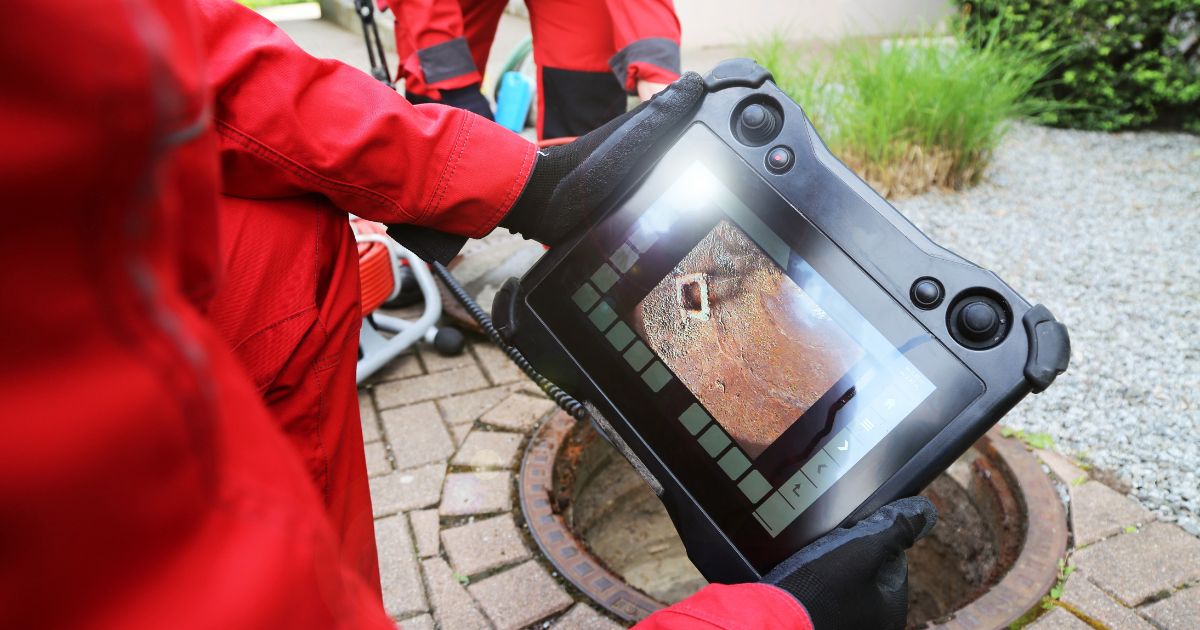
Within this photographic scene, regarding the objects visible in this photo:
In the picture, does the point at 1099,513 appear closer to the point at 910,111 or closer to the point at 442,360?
the point at 442,360

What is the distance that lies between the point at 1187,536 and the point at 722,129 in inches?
58.2

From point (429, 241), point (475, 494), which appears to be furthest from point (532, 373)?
point (429, 241)

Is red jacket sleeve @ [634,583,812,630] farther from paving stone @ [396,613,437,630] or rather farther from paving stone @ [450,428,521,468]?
paving stone @ [450,428,521,468]

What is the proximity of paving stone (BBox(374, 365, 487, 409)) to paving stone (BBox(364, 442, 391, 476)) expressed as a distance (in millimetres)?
220

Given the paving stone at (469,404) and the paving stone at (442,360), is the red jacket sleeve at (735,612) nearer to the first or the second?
the paving stone at (469,404)

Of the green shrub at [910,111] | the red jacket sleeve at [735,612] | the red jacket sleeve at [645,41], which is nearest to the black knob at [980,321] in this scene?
the red jacket sleeve at [735,612]

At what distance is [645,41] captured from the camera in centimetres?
240

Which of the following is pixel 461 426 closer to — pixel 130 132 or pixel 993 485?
pixel 993 485

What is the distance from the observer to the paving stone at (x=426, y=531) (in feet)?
6.17

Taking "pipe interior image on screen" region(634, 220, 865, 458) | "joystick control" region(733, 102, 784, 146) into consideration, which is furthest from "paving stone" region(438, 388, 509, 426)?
"joystick control" region(733, 102, 784, 146)

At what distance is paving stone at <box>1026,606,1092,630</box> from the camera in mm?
1594

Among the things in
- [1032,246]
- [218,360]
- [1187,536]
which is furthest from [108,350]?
[1032,246]

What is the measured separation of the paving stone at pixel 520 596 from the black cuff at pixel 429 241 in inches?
31.8

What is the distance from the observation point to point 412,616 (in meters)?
1.70
